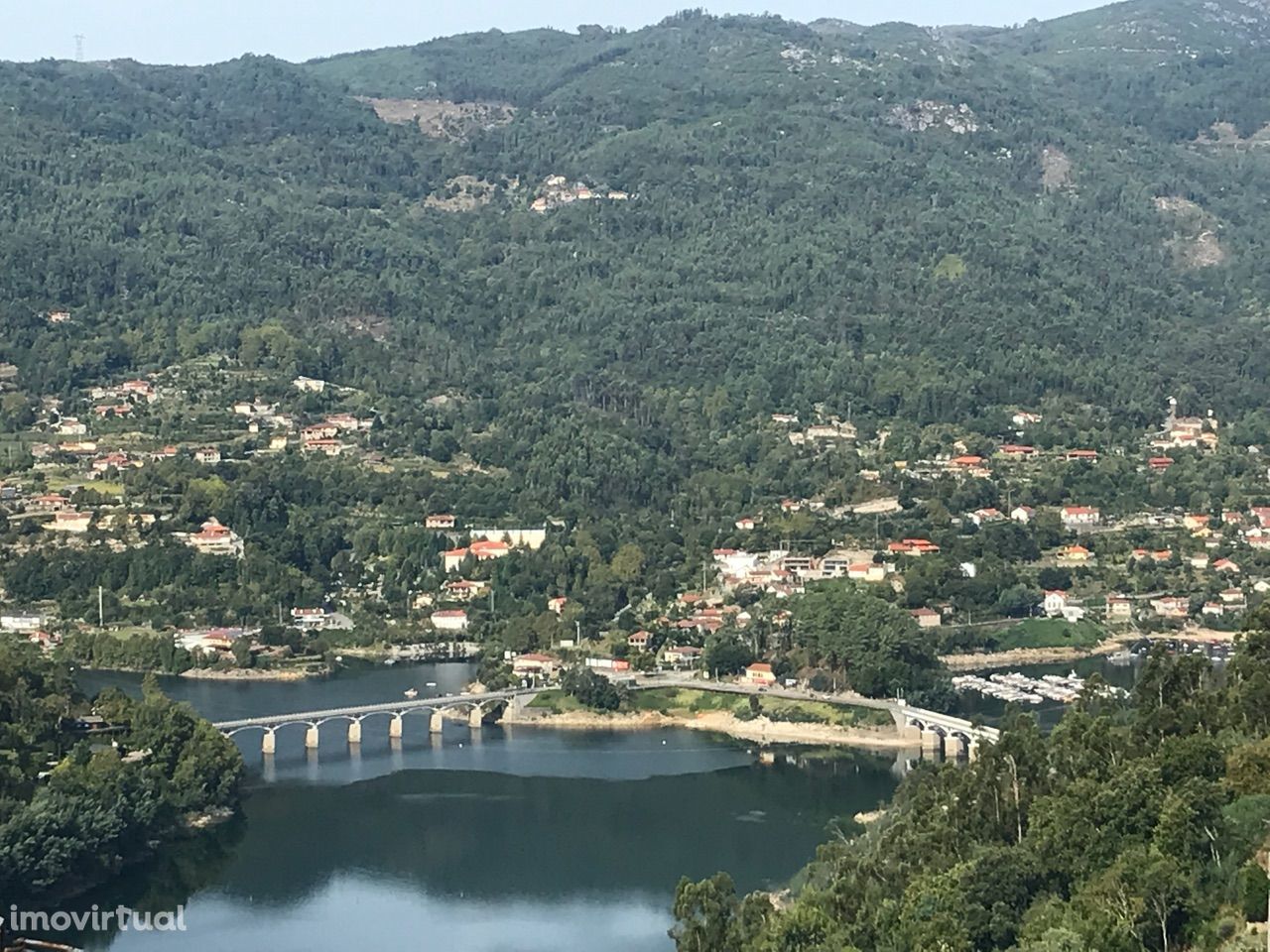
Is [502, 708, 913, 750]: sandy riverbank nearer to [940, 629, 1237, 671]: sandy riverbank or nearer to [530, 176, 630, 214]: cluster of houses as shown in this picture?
[940, 629, 1237, 671]: sandy riverbank

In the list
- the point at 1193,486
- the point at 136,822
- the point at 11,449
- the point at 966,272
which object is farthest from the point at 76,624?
the point at 966,272

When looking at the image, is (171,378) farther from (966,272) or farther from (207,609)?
(966,272)

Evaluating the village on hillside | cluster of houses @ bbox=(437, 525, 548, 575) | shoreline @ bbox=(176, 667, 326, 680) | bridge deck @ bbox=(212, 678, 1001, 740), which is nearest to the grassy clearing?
the village on hillside

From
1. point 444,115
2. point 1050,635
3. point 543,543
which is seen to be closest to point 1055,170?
point 444,115

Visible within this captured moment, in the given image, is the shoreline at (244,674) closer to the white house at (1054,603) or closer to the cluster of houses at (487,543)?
the cluster of houses at (487,543)

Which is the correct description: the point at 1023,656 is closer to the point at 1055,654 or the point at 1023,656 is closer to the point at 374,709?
the point at 1055,654

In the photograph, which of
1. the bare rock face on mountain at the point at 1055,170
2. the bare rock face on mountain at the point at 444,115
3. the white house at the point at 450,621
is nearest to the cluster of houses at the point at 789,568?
the white house at the point at 450,621
